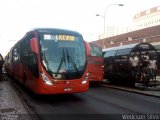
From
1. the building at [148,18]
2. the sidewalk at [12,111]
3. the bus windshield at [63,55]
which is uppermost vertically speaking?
the building at [148,18]

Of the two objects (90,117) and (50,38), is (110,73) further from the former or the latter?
(90,117)

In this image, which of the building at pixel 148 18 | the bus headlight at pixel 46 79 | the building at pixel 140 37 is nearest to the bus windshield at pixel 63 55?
the bus headlight at pixel 46 79

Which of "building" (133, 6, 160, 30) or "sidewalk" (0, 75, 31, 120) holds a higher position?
"building" (133, 6, 160, 30)

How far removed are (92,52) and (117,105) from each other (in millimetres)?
8596

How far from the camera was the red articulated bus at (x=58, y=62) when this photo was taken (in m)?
12.0

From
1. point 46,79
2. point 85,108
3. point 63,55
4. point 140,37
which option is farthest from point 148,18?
point 85,108

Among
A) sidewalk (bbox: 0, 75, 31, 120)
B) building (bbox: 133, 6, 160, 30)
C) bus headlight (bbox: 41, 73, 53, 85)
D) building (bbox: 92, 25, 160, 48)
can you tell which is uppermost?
building (bbox: 133, 6, 160, 30)

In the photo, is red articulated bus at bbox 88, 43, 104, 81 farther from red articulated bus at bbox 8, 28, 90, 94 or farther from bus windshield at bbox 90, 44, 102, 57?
red articulated bus at bbox 8, 28, 90, 94

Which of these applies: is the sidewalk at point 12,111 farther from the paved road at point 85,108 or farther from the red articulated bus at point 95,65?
the red articulated bus at point 95,65

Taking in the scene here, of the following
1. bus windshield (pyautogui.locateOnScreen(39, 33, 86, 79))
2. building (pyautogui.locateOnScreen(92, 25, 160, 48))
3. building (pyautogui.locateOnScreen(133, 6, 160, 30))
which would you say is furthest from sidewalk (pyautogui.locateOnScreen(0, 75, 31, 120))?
building (pyautogui.locateOnScreen(133, 6, 160, 30))

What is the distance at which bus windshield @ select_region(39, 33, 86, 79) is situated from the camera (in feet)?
39.9

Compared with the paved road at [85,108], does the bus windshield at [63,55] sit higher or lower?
higher

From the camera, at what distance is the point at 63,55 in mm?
12414

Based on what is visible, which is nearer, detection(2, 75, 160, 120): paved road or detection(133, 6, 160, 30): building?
detection(2, 75, 160, 120): paved road
